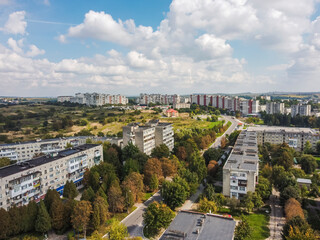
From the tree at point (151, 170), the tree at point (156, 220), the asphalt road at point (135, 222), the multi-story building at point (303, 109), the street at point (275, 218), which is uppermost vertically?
the multi-story building at point (303, 109)

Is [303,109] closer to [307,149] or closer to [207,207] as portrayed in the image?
[307,149]

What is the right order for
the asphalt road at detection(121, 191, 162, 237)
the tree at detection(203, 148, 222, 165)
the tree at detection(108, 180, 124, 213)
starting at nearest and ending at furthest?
the asphalt road at detection(121, 191, 162, 237) → the tree at detection(108, 180, 124, 213) → the tree at detection(203, 148, 222, 165)

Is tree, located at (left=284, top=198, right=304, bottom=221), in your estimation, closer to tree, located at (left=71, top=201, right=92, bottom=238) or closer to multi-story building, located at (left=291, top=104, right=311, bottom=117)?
tree, located at (left=71, top=201, right=92, bottom=238)

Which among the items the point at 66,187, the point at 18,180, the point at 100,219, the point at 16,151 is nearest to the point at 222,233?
the point at 100,219

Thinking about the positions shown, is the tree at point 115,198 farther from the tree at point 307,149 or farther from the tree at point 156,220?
the tree at point 307,149

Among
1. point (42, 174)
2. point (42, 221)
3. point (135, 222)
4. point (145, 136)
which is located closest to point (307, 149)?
point (145, 136)

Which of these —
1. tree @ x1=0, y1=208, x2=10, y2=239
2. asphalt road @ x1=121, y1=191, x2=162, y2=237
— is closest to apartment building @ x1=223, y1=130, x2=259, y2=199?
asphalt road @ x1=121, y1=191, x2=162, y2=237

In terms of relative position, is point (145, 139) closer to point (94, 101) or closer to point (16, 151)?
point (16, 151)

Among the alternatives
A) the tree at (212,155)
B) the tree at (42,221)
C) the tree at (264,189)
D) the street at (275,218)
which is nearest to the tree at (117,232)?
the tree at (42,221)
